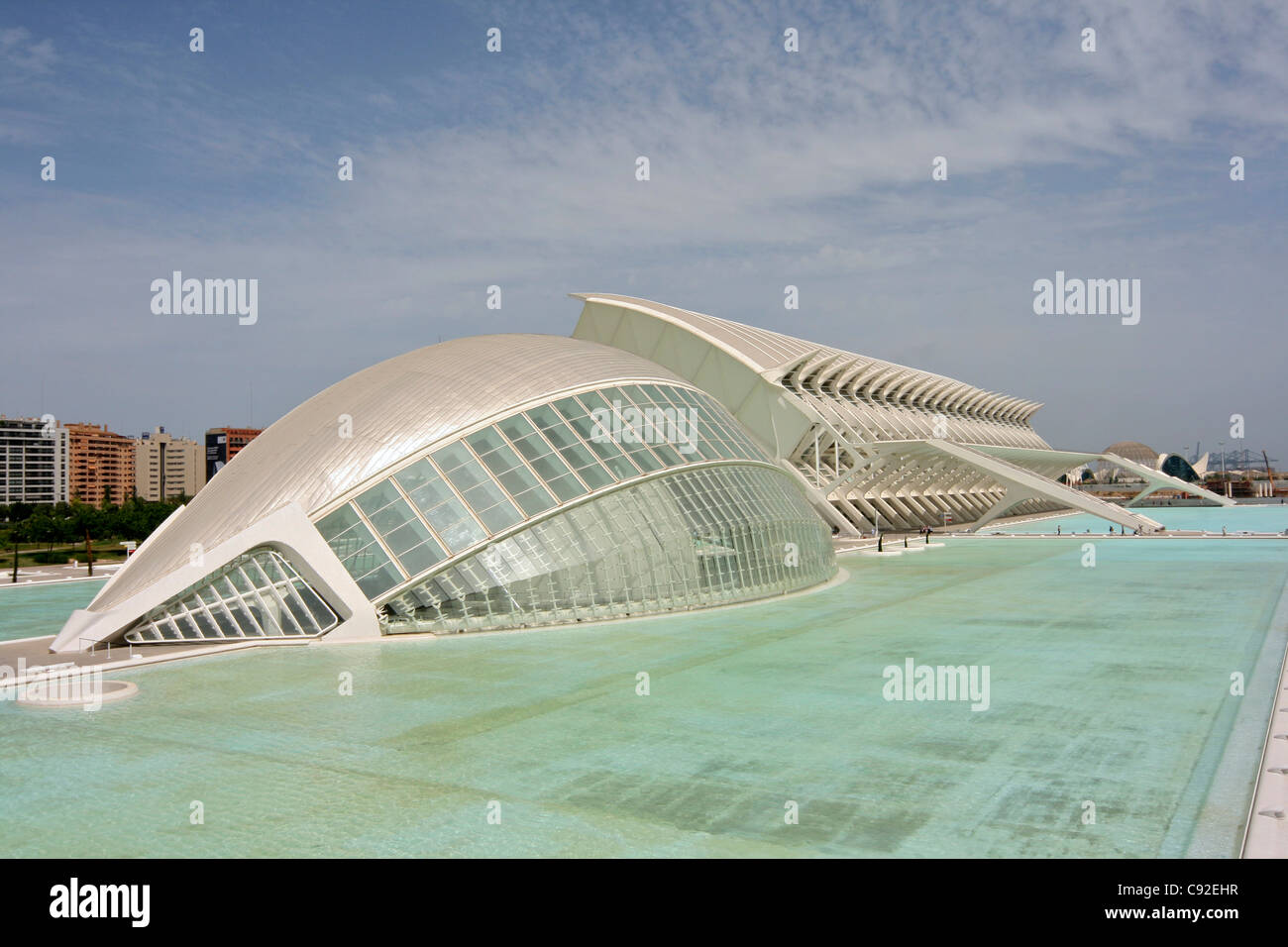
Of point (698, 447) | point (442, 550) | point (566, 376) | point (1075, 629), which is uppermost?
point (566, 376)

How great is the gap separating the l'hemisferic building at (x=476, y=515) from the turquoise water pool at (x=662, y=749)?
1.35 metres

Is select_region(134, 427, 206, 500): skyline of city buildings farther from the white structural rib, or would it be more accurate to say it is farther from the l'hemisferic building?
the l'hemisferic building

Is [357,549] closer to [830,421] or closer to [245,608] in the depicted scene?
[245,608]

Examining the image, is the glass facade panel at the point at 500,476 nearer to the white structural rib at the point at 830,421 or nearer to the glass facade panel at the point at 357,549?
the glass facade panel at the point at 357,549

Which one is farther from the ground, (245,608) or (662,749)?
(245,608)

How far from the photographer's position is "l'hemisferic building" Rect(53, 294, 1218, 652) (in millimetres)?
18609

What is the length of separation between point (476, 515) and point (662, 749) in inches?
400

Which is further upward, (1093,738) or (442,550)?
(442,550)

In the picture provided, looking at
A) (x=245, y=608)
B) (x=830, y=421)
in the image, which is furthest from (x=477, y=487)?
(x=830, y=421)

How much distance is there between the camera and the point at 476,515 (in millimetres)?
19750
